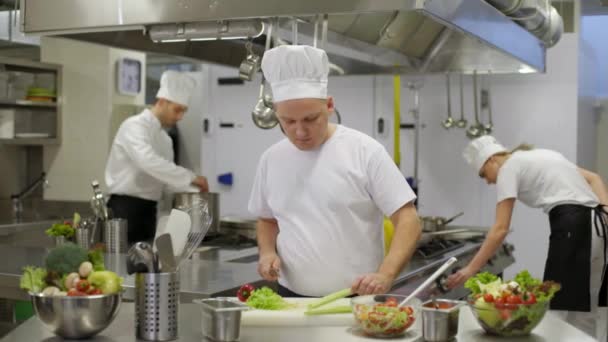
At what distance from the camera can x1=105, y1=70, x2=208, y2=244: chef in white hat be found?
463cm

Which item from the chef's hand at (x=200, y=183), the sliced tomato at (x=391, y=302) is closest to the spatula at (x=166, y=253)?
the sliced tomato at (x=391, y=302)

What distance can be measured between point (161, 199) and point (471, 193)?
2224 millimetres

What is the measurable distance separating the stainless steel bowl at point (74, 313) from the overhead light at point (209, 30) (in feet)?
4.44

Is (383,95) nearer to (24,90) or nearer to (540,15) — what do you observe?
(540,15)

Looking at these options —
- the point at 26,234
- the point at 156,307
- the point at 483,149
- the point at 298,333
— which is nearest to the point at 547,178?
the point at 483,149

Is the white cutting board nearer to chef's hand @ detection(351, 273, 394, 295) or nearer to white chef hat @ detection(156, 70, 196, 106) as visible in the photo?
chef's hand @ detection(351, 273, 394, 295)

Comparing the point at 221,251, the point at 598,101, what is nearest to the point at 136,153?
the point at 221,251

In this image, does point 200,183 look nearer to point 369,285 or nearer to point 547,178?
point 547,178

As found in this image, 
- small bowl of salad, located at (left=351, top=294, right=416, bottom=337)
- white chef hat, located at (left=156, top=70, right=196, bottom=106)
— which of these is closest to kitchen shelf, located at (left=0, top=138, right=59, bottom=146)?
white chef hat, located at (left=156, top=70, right=196, bottom=106)

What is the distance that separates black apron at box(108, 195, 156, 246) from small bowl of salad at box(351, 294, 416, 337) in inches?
115

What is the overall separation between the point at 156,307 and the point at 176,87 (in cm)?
299

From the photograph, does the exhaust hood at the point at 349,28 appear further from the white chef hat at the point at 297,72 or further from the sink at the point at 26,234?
the sink at the point at 26,234

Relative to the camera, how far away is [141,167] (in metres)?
4.62

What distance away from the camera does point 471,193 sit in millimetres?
5770
